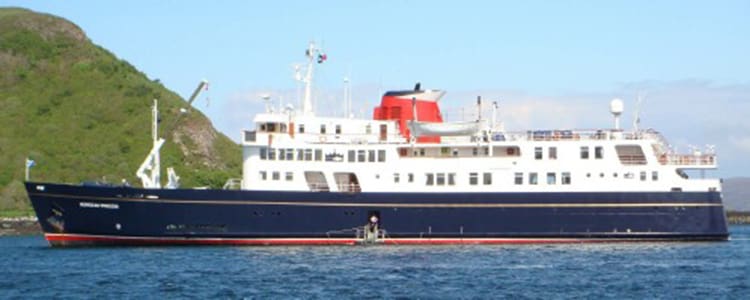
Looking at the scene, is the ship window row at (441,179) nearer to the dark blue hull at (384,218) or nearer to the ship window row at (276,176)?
the dark blue hull at (384,218)

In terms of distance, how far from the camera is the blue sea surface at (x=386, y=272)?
2991cm

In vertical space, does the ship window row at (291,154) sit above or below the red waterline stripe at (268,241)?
above

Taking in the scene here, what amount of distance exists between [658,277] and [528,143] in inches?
471

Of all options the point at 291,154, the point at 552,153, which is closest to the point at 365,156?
the point at 291,154

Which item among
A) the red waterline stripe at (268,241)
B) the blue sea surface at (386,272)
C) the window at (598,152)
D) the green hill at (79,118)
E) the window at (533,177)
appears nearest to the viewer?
the blue sea surface at (386,272)

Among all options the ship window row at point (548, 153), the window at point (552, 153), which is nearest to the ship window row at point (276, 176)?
the ship window row at point (548, 153)

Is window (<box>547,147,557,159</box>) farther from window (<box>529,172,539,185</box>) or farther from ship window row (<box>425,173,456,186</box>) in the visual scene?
ship window row (<box>425,173,456,186</box>)

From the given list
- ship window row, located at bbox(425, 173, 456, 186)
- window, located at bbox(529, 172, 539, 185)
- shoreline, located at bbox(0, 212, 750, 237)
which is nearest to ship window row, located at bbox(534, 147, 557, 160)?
window, located at bbox(529, 172, 539, 185)

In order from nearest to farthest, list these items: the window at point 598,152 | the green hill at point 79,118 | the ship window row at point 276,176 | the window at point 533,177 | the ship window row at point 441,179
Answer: the window at point 533,177 → the window at point 598,152 → the ship window row at point 441,179 → the ship window row at point 276,176 → the green hill at point 79,118

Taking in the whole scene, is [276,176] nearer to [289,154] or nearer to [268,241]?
[289,154]

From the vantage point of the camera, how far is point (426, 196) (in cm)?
4338

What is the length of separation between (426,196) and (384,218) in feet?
5.83

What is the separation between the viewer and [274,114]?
45.6m

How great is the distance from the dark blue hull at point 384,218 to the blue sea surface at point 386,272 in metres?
0.82
